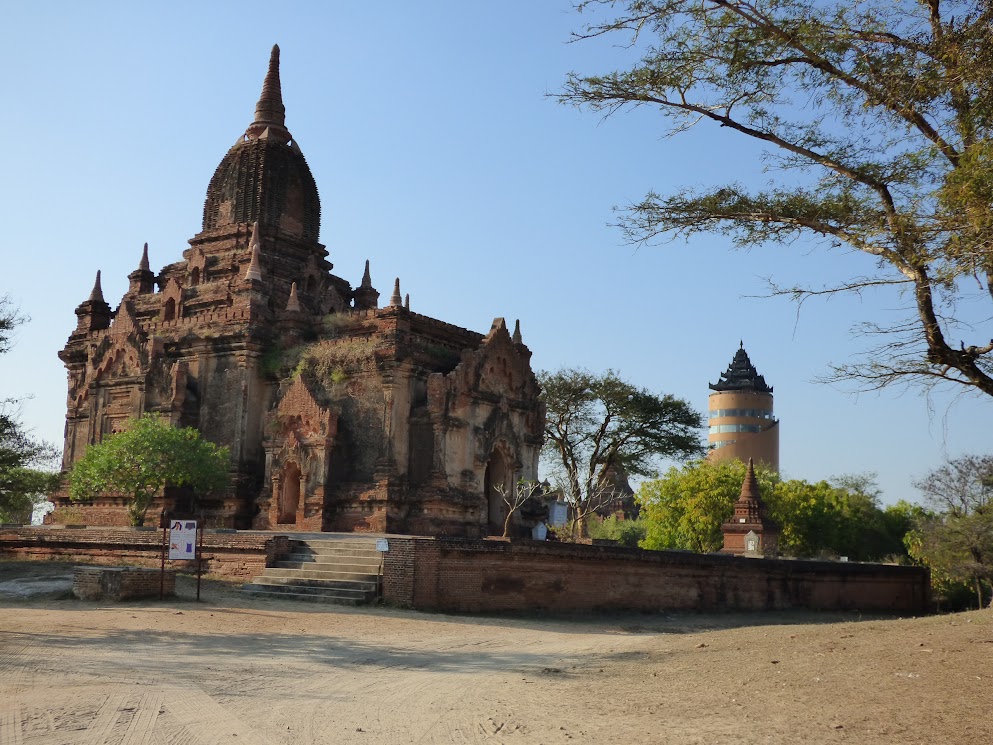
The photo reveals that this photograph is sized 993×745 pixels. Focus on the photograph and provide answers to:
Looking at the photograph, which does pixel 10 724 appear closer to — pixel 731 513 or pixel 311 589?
pixel 311 589

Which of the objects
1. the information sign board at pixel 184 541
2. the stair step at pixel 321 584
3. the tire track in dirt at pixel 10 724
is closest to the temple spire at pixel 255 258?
the stair step at pixel 321 584

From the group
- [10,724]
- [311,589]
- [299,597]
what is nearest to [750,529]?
[311,589]

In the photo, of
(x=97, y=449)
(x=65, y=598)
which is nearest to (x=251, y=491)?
(x=97, y=449)

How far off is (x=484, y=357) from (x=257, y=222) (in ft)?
33.1

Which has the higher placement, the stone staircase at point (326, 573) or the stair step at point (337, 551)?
the stair step at point (337, 551)

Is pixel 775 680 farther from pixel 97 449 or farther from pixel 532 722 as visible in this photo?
pixel 97 449

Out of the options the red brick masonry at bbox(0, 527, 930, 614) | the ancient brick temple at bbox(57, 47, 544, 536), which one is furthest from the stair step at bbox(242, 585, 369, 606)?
the ancient brick temple at bbox(57, 47, 544, 536)

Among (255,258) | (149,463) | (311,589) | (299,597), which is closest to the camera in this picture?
(299,597)

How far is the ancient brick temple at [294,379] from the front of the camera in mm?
27141

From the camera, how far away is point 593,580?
875 inches

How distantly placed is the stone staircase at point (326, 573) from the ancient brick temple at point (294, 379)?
473 cm

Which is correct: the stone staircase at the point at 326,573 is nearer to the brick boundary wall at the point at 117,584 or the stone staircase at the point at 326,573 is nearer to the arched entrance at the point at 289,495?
the brick boundary wall at the point at 117,584

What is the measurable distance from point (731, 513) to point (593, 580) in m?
29.0

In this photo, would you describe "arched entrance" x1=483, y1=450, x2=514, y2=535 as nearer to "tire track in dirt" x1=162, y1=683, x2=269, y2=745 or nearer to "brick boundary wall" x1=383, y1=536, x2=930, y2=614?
"brick boundary wall" x1=383, y1=536, x2=930, y2=614
